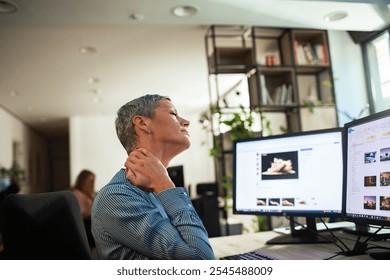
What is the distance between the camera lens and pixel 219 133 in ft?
11.0

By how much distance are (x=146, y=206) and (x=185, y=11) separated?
170cm

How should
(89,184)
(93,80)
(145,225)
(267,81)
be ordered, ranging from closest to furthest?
(145,225), (93,80), (89,184), (267,81)

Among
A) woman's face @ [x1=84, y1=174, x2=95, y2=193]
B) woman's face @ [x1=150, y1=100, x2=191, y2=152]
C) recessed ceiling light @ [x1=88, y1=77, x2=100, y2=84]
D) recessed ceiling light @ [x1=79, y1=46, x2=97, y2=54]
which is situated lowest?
woman's face @ [x1=84, y1=174, x2=95, y2=193]

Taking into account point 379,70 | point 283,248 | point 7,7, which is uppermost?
point 7,7

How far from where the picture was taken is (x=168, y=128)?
1.00 meters

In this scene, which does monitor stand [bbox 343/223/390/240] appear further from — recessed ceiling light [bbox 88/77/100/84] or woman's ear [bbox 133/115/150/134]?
recessed ceiling light [bbox 88/77/100/84]

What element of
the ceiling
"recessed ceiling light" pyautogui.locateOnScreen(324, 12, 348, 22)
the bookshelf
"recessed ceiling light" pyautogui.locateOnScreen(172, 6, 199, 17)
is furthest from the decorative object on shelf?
"recessed ceiling light" pyautogui.locateOnScreen(324, 12, 348, 22)

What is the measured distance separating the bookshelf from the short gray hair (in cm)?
Result: 200

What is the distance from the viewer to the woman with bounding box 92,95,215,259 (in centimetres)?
77

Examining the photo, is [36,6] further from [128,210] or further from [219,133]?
[219,133]

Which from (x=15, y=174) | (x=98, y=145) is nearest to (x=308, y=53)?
(x=98, y=145)

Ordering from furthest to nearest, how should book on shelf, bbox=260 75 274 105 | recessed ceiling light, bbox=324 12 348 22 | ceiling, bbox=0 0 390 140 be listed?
book on shelf, bbox=260 75 274 105, recessed ceiling light, bbox=324 12 348 22, ceiling, bbox=0 0 390 140

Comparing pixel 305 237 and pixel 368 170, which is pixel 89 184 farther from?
pixel 368 170
